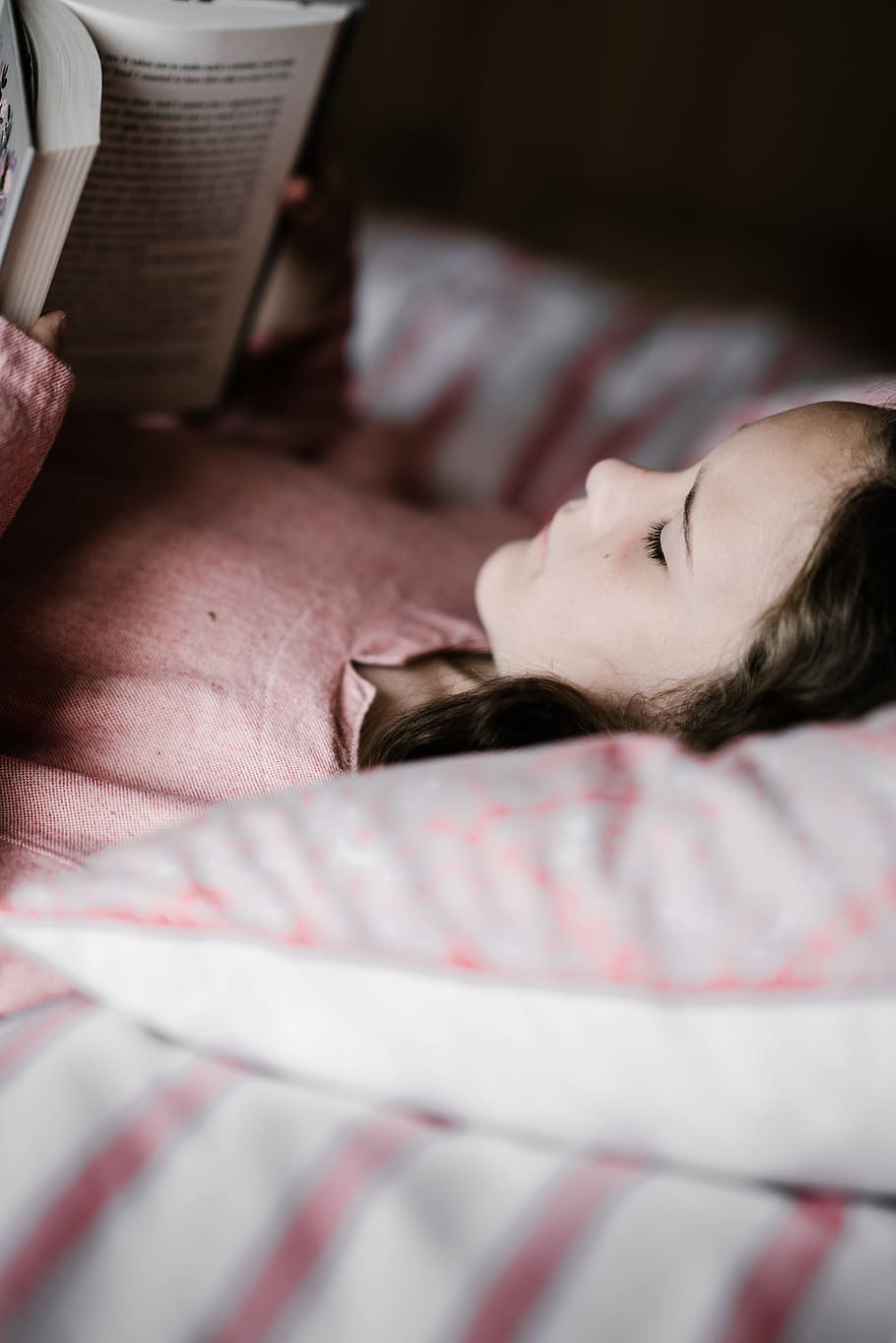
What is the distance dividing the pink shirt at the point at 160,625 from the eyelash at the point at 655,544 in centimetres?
16

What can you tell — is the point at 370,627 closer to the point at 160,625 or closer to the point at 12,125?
the point at 160,625

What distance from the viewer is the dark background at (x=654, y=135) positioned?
2.45 meters

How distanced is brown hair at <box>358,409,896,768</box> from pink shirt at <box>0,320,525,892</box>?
0.27ft

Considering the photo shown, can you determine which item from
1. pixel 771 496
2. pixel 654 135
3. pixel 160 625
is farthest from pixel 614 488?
pixel 654 135

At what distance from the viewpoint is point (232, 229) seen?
803mm

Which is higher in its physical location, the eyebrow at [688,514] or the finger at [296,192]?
the finger at [296,192]

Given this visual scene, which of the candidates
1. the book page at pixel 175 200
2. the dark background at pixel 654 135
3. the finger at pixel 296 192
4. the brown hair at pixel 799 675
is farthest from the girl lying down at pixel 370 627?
the dark background at pixel 654 135

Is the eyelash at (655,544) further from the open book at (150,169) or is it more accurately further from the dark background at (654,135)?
the dark background at (654,135)

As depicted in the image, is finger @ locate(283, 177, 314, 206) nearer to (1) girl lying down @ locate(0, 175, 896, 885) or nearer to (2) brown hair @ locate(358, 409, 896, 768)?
(1) girl lying down @ locate(0, 175, 896, 885)

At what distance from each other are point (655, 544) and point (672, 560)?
3 cm

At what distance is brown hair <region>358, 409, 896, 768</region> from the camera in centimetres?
53

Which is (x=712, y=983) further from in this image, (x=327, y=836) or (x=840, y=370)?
(x=840, y=370)

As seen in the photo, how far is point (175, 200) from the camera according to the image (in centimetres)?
74

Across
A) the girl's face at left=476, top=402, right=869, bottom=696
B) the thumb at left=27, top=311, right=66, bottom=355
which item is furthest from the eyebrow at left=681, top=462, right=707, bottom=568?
the thumb at left=27, top=311, right=66, bottom=355
